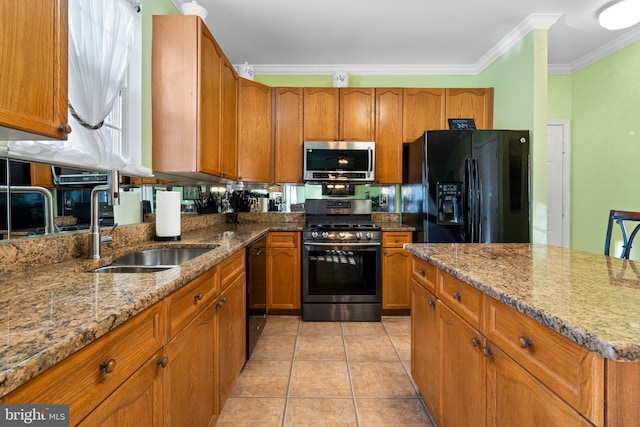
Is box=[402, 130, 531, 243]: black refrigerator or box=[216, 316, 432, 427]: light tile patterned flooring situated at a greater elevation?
box=[402, 130, 531, 243]: black refrigerator

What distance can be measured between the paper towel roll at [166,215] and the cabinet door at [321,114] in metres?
1.77

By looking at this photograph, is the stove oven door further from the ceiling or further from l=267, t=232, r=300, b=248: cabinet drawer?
the ceiling

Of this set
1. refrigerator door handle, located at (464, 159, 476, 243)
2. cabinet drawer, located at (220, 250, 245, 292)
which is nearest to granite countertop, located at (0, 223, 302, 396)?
cabinet drawer, located at (220, 250, 245, 292)

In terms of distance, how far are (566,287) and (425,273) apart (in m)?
0.70

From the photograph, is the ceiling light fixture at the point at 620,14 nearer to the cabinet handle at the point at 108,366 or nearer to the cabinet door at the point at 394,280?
→ the cabinet door at the point at 394,280

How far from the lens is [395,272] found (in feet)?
10.2

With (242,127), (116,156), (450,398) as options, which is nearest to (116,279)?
(116,156)

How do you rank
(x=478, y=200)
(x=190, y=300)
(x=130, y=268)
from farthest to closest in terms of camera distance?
1. (x=478, y=200)
2. (x=130, y=268)
3. (x=190, y=300)

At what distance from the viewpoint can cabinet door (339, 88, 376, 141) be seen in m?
3.38

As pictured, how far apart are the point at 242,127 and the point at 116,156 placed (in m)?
1.55

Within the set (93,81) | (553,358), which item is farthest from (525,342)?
(93,81)

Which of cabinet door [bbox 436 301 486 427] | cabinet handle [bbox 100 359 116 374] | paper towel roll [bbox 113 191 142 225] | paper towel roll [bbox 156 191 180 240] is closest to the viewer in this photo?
cabinet handle [bbox 100 359 116 374]

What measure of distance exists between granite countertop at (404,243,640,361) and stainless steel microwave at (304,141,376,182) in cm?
178

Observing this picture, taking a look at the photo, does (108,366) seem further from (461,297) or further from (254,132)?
(254,132)
